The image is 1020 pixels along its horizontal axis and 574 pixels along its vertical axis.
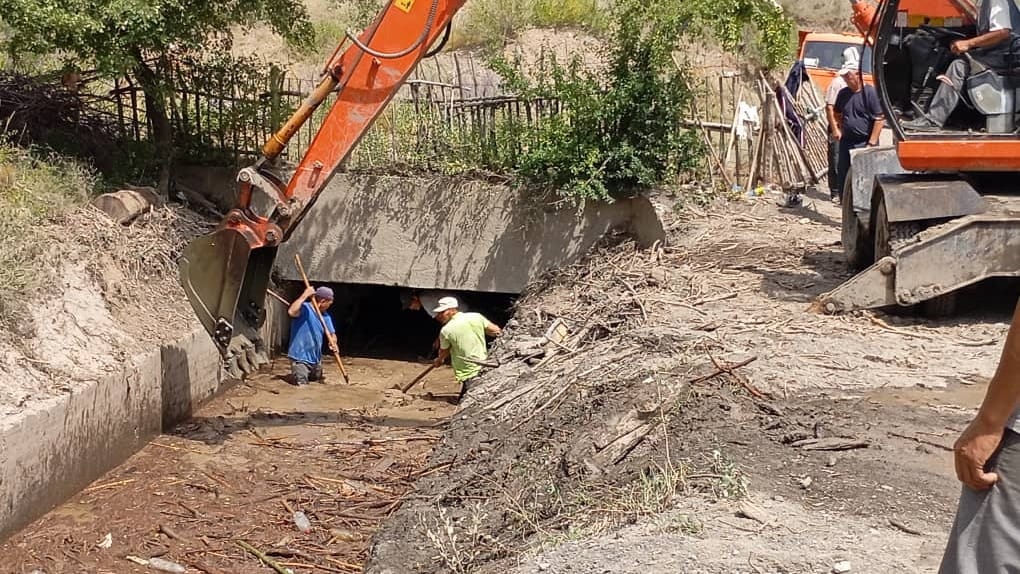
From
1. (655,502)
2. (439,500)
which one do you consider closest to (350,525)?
(439,500)

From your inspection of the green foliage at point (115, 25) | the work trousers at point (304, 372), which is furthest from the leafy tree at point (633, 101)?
the work trousers at point (304, 372)

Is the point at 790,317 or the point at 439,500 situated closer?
the point at 439,500

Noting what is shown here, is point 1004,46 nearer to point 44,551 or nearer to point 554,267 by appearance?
point 554,267

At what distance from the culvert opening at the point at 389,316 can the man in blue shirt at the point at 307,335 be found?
1.22 m

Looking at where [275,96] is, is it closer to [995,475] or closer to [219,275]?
[219,275]

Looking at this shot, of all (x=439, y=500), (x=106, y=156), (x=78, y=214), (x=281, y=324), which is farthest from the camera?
(x=281, y=324)

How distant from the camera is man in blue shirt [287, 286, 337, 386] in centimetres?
1170

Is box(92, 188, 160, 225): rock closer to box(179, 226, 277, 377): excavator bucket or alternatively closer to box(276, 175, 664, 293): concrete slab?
box(276, 175, 664, 293): concrete slab

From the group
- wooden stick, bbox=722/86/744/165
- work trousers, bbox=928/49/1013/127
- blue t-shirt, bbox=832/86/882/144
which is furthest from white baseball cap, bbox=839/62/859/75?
work trousers, bbox=928/49/1013/127

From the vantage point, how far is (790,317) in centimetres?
821

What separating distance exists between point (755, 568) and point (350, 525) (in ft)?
14.5

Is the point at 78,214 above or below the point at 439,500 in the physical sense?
above

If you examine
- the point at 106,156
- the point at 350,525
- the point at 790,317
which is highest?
the point at 106,156

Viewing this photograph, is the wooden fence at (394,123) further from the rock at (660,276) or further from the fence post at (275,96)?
the rock at (660,276)
